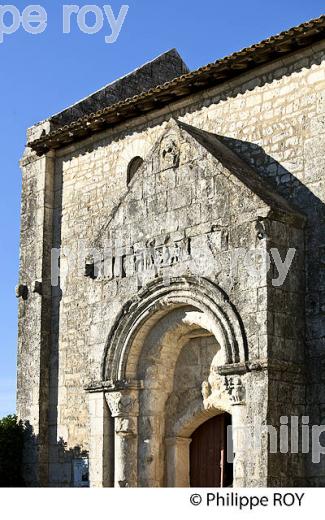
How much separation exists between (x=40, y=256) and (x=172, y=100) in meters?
3.76

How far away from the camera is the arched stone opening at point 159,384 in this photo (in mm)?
12789

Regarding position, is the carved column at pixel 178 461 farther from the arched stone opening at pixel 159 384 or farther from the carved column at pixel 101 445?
the carved column at pixel 101 445

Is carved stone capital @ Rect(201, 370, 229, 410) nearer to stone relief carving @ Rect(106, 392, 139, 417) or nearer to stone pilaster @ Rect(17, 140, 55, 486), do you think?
stone relief carving @ Rect(106, 392, 139, 417)

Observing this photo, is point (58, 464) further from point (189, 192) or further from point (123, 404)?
point (189, 192)

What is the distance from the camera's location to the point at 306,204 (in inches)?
479

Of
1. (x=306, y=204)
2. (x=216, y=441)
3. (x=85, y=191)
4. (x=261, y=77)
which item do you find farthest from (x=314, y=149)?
(x=85, y=191)

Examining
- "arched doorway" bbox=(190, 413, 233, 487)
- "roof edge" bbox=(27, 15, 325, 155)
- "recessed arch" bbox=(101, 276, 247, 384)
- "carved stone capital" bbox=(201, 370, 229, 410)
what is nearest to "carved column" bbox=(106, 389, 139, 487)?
"recessed arch" bbox=(101, 276, 247, 384)

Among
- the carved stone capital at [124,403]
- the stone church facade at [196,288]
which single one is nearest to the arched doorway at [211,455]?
the stone church facade at [196,288]

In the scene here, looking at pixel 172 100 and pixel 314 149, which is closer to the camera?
pixel 314 149

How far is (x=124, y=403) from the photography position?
1298 cm

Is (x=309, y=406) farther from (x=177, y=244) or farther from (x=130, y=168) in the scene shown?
(x=130, y=168)

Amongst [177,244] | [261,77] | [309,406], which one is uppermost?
[261,77]

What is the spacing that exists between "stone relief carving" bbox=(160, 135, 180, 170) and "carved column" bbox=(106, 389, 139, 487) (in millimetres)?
3017
